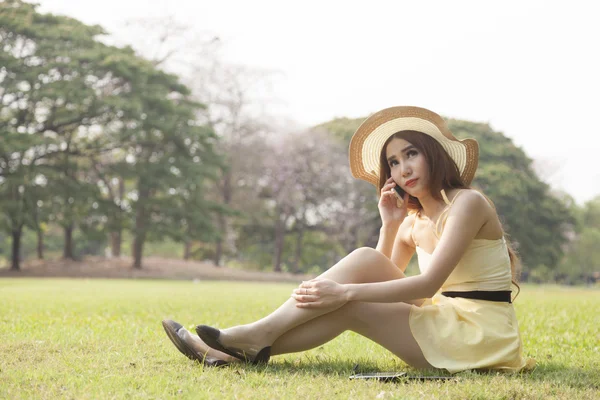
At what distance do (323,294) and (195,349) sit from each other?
3.11 feet

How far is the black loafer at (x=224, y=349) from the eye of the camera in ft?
12.5

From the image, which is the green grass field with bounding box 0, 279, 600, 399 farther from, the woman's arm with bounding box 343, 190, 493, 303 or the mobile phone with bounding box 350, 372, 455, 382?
the woman's arm with bounding box 343, 190, 493, 303

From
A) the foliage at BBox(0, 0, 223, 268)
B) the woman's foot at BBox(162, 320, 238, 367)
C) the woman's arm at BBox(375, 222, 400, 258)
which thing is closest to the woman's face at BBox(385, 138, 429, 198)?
the woman's arm at BBox(375, 222, 400, 258)

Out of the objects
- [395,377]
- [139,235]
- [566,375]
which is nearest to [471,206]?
[395,377]

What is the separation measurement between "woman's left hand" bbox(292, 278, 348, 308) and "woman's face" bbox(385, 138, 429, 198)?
2.55 ft

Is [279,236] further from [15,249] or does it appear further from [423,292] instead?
[423,292]

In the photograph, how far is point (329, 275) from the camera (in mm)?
3789

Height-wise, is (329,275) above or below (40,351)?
above

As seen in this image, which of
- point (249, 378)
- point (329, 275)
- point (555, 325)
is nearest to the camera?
point (249, 378)

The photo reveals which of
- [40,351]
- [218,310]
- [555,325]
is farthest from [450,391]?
[218,310]

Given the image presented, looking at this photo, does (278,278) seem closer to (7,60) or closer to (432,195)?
(7,60)

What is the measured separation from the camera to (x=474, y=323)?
12.1 ft

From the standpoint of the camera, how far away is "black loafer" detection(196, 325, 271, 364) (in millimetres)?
3803

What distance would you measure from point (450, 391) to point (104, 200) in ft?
83.0
